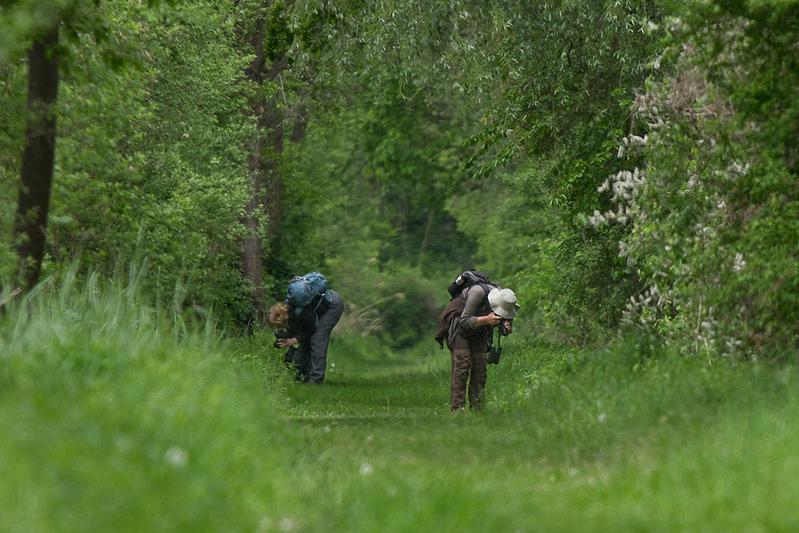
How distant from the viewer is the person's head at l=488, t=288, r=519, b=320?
15504 millimetres

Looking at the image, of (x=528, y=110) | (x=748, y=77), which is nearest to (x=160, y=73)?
(x=528, y=110)

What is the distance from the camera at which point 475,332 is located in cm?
1606

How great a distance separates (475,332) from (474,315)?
0.31 meters

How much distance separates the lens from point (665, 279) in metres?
14.7

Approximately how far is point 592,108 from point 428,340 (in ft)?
107

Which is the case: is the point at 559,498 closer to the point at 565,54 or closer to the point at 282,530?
the point at 282,530

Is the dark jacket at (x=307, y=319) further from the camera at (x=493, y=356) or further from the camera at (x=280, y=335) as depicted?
the camera at (x=493, y=356)

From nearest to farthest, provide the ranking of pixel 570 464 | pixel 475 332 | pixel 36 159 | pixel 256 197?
pixel 570 464 < pixel 36 159 < pixel 475 332 < pixel 256 197

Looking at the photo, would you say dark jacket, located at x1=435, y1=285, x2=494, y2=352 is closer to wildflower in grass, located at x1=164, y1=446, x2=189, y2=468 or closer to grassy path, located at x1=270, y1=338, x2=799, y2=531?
grassy path, located at x1=270, y1=338, x2=799, y2=531

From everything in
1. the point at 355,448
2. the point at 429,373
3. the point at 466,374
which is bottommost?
the point at 429,373

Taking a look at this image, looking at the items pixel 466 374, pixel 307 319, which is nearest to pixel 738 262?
pixel 466 374

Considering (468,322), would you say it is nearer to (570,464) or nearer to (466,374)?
(466,374)

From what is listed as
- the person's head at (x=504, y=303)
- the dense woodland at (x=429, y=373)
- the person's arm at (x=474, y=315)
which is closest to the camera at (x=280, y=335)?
the dense woodland at (x=429, y=373)

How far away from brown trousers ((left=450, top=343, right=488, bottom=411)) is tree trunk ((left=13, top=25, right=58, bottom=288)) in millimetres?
5683
